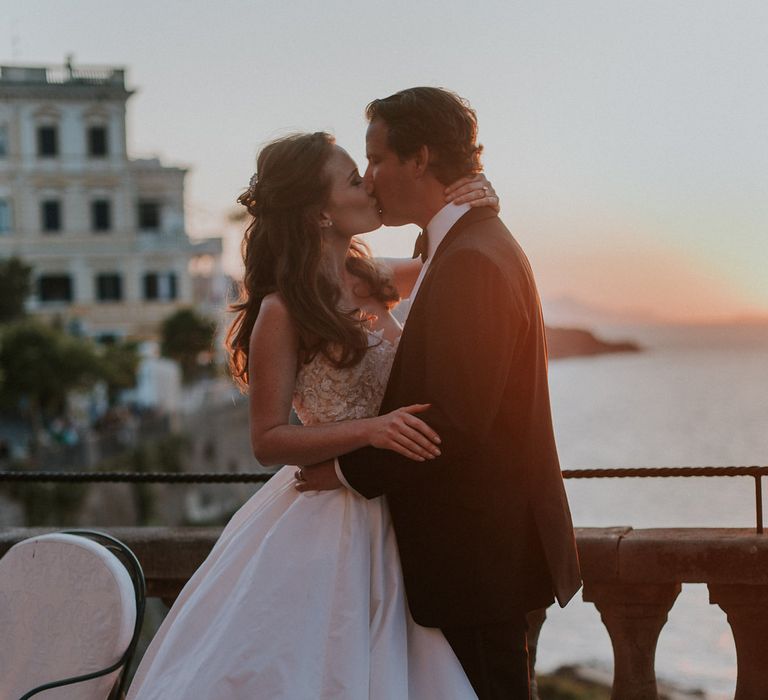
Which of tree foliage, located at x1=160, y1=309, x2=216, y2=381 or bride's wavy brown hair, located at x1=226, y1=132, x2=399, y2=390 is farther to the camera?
tree foliage, located at x1=160, y1=309, x2=216, y2=381

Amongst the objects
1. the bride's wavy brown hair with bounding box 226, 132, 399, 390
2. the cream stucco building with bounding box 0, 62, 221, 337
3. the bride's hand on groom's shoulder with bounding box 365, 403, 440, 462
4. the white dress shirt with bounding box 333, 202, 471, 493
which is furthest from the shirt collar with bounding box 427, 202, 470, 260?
the cream stucco building with bounding box 0, 62, 221, 337

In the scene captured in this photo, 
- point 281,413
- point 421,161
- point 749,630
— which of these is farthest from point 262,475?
point 749,630

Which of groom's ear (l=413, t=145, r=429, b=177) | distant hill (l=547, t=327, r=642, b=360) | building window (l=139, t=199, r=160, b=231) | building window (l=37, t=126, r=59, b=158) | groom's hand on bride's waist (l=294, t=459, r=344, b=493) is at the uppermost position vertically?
building window (l=37, t=126, r=59, b=158)

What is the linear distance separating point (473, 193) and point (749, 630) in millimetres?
1467

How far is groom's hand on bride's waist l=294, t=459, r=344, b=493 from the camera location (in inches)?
113

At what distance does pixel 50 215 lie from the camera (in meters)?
46.4

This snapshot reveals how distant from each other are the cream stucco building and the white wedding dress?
42675 mm

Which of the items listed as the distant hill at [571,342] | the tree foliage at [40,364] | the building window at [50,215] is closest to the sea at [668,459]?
the distant hill at [571,342]

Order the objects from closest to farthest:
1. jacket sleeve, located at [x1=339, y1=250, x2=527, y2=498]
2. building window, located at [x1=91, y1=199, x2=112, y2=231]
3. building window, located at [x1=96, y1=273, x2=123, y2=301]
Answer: jacket sleeve, located at [x1=339, y1=250, x2=527, y2=498] → building window, located at [x1=91, y1=199, x2=112, y2=231] → building window, located at [x1=96, y1=273, x2=123, y2=301]

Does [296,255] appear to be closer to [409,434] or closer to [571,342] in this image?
[409,434]

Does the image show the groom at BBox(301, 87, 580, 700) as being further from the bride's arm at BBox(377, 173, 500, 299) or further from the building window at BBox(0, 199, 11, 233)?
the building window at BBox(0, 199, 11, 233)

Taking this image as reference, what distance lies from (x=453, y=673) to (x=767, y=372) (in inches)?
5228

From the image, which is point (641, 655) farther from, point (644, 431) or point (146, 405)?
point (644, 431)

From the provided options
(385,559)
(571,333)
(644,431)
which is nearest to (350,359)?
(385,559)
